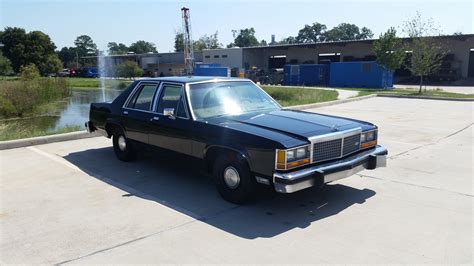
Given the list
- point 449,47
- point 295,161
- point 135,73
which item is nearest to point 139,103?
point 295,161

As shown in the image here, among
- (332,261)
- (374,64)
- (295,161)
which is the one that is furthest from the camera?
(374,64)

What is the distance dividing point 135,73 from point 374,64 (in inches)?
1584

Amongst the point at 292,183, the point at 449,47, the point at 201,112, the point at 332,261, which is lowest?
the point at 332,261

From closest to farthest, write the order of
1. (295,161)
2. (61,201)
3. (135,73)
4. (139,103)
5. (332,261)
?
(332,261)
(295,161)
(61,201)
(139,103)
(135,73)

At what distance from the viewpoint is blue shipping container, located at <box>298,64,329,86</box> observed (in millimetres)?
43750

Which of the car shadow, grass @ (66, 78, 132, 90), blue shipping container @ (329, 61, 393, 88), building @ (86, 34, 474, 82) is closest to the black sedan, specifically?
the car shadow

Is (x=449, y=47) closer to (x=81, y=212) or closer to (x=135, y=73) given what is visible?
(x=135, y=73)

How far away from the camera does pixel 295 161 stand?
4625 millimetres

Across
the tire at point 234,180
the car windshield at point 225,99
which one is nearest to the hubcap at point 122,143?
the car windshield at point 225,99

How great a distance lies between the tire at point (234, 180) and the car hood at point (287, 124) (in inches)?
17.7

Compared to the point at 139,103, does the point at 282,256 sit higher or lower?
lower

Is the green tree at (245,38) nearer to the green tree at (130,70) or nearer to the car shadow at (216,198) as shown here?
the green tree at (130,70)

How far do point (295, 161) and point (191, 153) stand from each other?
1676 mm

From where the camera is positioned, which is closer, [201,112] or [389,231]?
[389,231]
